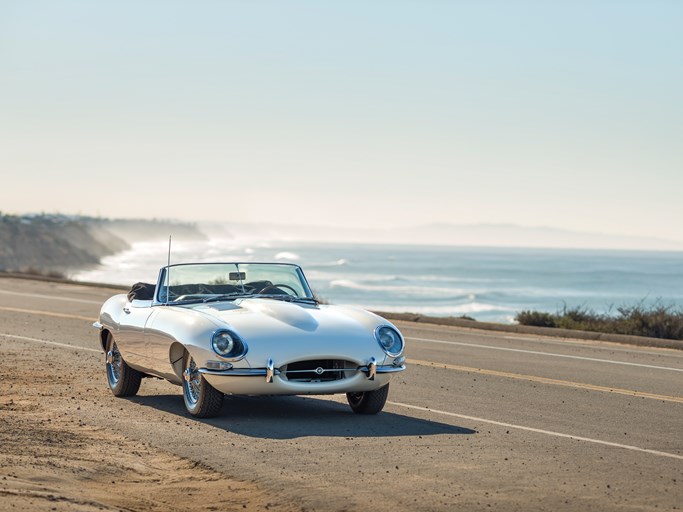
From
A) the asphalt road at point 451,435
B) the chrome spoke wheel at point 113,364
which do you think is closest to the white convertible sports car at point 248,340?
the chrome spoke wheel at point 113,364

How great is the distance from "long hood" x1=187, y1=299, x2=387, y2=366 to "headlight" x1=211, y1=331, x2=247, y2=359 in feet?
0.20

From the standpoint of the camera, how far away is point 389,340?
1106 centimetres

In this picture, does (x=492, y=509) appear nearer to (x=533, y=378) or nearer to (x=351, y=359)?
(x=351, y=359)

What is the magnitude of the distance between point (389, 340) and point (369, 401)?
2.08ft

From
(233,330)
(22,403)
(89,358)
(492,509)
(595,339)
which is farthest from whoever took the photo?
(595,339)

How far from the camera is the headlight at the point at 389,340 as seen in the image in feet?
35.9

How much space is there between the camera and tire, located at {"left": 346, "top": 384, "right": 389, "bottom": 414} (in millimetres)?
11133

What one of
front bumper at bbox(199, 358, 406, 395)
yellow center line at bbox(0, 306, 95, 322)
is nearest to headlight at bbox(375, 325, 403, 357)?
front bumper at bbox(199, 358, 406, 395)

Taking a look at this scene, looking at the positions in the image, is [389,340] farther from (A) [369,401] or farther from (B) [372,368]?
(A) [369,401]

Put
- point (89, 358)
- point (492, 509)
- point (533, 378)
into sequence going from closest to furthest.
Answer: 1. point (492, 509)
2. point (533, 378)
3. point (89, 358)

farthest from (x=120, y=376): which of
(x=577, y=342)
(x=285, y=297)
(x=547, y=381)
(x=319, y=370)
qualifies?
(x=577, y=342)

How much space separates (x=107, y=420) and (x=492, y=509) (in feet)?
15.2

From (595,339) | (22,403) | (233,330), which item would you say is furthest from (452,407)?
(595,339)

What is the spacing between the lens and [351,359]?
34.8 ft
